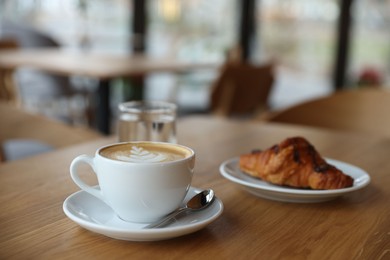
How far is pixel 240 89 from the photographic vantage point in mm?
3230

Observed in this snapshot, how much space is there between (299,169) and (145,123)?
0.35m

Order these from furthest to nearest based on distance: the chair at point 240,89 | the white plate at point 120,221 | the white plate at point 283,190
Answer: the chair at point 240,89 → the white plate at point 283,190 → the white plate at point 120,221

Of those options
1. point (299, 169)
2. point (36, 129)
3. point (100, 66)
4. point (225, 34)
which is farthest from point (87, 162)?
point (225, 34)

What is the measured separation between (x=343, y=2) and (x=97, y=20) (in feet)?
7.73

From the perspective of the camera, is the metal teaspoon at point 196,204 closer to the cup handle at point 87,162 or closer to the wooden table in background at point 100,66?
the cup handle at point 87,162

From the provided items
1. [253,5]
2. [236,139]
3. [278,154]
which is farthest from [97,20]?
[278,154]

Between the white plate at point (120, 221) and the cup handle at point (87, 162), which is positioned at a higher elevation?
the cup handle at point (87, 162)

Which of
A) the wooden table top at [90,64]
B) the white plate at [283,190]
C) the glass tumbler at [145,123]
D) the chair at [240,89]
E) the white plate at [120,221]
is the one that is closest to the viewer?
the white plate at [120,221]

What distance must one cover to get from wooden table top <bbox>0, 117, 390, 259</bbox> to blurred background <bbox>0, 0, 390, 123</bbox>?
12.8 ft

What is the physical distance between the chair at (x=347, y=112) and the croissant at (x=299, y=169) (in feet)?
2.98

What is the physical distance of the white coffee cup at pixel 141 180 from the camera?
0.59m

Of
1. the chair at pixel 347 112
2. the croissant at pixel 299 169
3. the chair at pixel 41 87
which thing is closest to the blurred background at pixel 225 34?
the chair at pixel 41 87

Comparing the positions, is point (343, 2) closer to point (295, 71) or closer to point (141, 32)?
point (295, 71)

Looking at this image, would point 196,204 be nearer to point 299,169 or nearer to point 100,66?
point 299,169
